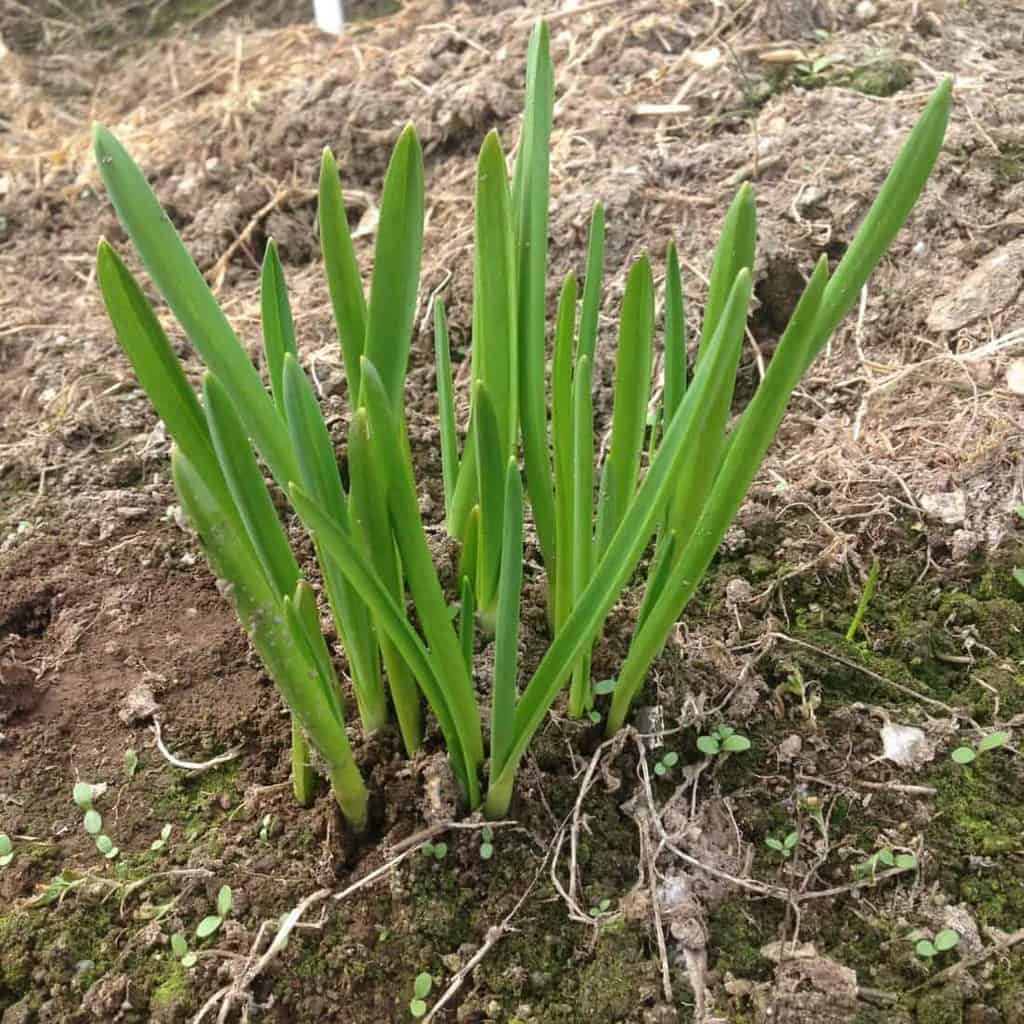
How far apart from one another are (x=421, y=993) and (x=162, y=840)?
318mm

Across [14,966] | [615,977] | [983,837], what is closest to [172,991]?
[14,966]

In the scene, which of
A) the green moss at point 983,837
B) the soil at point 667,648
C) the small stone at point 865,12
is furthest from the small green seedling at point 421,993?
the small stone at point 865,12

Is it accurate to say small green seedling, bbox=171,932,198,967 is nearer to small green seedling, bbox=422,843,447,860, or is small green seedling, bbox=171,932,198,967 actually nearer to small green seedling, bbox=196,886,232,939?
small green seedling, bbox=196,886,232,939

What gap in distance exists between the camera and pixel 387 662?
977 mm

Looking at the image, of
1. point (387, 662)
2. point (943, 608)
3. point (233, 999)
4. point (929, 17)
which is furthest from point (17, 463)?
point (929, 17)

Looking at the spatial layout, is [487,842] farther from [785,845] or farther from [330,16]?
[330,16]

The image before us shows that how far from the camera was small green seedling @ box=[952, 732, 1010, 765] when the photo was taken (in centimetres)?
102

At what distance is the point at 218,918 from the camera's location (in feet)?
3.07

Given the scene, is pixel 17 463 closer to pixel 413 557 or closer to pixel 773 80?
pixel 413 557

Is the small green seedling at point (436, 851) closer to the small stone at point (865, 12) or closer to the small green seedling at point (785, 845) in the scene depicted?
the small green seedling at point (785, 845)

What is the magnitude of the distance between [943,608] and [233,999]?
0.88 m

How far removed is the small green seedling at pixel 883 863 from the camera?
0.95 m

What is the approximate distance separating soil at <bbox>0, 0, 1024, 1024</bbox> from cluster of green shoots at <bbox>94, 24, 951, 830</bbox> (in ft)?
0.28

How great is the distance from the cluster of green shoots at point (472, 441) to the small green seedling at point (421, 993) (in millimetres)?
168
